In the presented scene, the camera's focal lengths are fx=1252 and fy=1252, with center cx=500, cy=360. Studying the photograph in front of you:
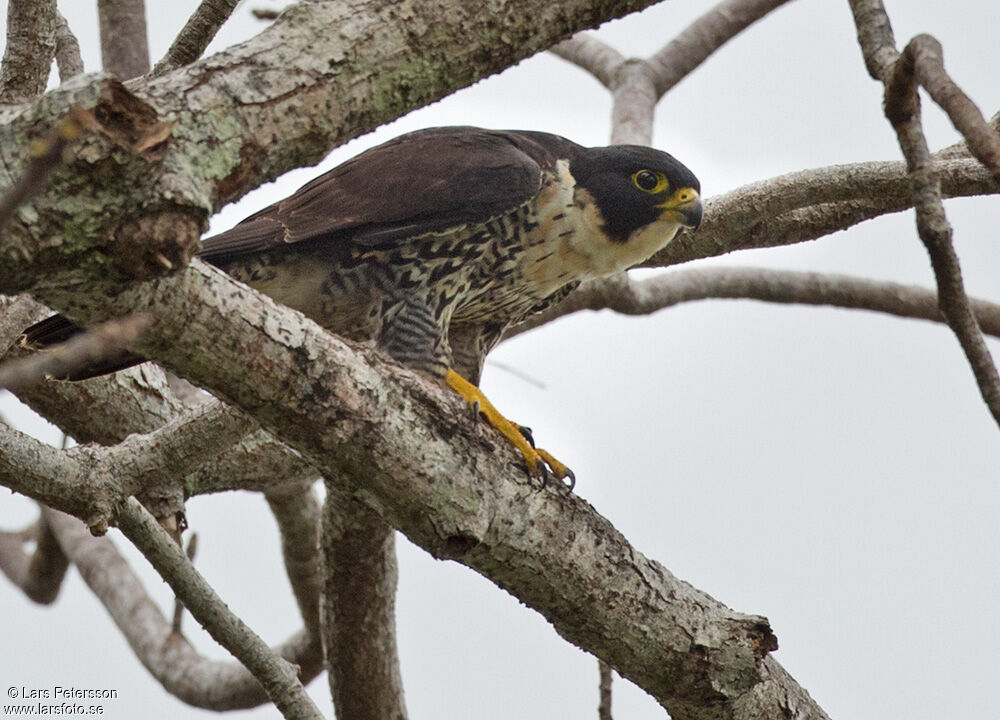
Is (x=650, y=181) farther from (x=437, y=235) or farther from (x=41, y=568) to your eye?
(x=41, y=568)

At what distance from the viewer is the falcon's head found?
4.18 metres

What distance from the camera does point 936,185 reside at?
2242 mm

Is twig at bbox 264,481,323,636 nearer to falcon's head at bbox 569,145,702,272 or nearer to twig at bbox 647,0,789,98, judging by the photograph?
falcon's head at bbox 569,145,702,272

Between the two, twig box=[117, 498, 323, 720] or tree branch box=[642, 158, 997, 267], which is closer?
twig box=[117, 498, 323, 720]

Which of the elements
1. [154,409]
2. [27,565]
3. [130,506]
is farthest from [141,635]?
[130,506]

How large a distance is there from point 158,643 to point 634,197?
3.05m

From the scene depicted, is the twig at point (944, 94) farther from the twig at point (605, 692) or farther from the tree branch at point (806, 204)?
the twig at point (605, 692)

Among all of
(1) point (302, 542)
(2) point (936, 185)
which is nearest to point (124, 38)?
(1) point (302, 542)

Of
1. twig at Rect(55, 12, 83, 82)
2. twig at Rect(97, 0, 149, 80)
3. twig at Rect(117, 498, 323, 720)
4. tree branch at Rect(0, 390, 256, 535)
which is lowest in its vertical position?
twig at Rect(117, 498, 323, 720)

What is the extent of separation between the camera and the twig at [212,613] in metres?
3.45

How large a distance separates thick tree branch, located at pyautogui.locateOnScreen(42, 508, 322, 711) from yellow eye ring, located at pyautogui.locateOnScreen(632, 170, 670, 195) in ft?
8.49

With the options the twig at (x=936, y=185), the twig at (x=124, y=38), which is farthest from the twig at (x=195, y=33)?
the twig at (x=124, y=38)

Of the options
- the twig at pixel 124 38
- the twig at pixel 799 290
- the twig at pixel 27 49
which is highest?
the twig at pixel 124 38

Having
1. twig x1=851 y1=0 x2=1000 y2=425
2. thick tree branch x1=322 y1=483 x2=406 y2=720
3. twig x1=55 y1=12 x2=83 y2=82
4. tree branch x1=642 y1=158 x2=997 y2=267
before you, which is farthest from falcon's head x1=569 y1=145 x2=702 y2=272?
twig x1=851 y1=0 x2=1000 y2=425
